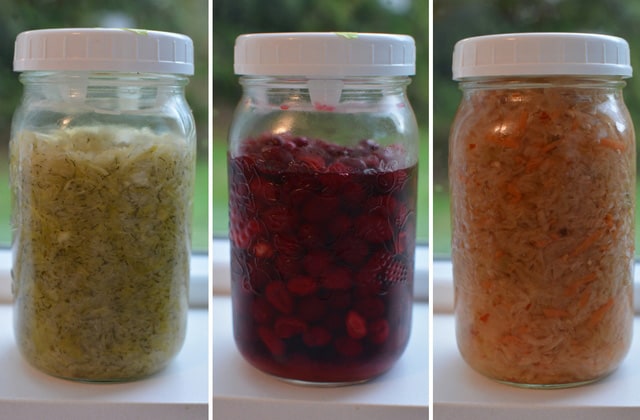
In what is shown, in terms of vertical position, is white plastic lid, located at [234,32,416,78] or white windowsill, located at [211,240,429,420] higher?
white plastic lid, located at [234,32,416,78]

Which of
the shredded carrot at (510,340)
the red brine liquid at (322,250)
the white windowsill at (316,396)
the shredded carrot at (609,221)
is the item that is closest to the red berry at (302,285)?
the red brine liquid at (322,250)

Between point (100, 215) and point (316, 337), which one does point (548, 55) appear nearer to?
point (316, 337)

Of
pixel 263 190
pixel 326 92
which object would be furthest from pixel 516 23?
pixel 263 190

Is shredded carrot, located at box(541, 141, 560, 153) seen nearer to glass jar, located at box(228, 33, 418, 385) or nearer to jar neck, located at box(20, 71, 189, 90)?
glass jar, located at box(228, 33, 418, 385)

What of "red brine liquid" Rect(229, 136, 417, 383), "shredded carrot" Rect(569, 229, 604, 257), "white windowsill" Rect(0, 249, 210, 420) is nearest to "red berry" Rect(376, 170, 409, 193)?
"red brine liquid" Rect(229, 136, 417, 383)

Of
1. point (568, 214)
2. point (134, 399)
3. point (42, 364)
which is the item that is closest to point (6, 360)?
point (42, 364)

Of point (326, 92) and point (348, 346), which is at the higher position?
point (326, 92)

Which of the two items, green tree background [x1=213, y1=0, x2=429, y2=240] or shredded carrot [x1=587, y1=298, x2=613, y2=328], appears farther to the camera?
green tree background [x1=213, y1=0, x2=429, y2=240]
